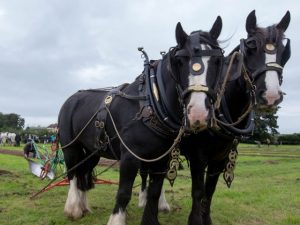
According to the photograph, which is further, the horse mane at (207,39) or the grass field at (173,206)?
the grass field at (173,206)

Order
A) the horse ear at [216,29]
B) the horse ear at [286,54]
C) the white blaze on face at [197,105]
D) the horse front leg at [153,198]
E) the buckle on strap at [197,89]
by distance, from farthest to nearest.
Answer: the horse front leg at [153,198] < the horse ear at [286,54] < the horse ear at [216,29] < the buckle on strap at [197,89] < the white blaze on face at [197,105]

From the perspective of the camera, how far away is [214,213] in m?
7.07

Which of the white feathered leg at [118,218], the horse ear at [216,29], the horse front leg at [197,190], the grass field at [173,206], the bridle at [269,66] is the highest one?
the horse ear at [216,29]

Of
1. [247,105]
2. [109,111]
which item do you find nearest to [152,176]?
[109,111]

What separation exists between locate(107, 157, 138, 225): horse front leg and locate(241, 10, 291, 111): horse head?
1.63 metres

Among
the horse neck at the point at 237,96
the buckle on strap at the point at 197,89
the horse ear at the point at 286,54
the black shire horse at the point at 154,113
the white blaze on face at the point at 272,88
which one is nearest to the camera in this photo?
the buckle on strap at the point at 197,89

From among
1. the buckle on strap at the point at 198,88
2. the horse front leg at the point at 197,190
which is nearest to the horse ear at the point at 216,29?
the buckle on strap at the point at 198,88

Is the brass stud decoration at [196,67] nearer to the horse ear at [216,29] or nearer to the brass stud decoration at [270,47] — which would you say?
the horse ear at [216,29]

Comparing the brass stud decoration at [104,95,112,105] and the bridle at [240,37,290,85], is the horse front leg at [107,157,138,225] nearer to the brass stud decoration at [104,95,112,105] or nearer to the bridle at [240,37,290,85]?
the brass stud decoration at [104,95,112,105]

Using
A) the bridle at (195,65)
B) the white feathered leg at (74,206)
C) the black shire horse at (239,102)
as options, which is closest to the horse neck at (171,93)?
the bridle at (195,65)

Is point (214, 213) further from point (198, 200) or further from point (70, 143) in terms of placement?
point (70, 143)

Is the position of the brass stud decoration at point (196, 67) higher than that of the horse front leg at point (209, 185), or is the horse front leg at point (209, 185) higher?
the brass stud decoration at point (196, 67)

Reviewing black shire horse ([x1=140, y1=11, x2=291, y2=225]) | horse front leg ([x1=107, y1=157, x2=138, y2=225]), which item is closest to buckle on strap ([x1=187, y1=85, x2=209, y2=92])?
black shire horse ([x1=140, y1=11, x2=291, y2=225])

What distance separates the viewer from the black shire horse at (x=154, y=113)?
436 centimetres
